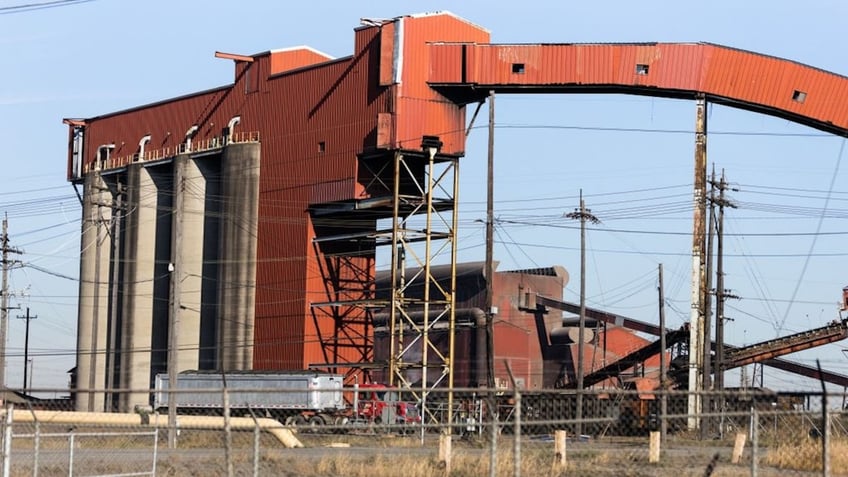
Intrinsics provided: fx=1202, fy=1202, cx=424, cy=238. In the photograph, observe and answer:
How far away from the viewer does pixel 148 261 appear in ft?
260

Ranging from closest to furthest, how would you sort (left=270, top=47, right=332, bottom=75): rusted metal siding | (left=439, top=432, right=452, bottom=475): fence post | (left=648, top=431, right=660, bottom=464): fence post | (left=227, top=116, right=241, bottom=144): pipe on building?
(left=439, top=432, right=452, bottom=475): fence post → (left=648, top=431, right=660, bottom=464): fence post → (left=270, top=47, right=332, bottom=75): rusted metal siding → (left=227, top=116, right=241, bottom=144): pipe on building

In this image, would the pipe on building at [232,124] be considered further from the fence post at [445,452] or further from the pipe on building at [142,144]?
the fence post at [445,452]

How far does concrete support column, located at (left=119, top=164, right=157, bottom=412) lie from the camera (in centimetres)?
7700

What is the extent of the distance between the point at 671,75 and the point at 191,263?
32246 millimetres

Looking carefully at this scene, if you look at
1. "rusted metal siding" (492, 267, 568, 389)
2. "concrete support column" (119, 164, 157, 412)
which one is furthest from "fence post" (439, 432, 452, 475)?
"rusted metal siding" (492, 267, 568, 389)

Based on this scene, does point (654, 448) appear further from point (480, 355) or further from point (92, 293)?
point (92, 293)

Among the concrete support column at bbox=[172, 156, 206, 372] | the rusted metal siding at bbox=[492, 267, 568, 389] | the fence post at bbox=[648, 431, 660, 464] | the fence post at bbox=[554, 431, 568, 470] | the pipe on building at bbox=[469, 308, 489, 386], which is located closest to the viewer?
the fence post at bbox=[554, 431, 568, 470]

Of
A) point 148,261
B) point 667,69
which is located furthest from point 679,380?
point 148,261

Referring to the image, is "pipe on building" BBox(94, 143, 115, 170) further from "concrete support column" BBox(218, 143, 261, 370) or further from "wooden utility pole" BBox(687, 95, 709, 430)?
"wooden utility pole" BBox(687, 95, 709, 430)

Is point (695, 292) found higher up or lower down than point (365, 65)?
lower down

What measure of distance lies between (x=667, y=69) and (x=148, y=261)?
38314 mm

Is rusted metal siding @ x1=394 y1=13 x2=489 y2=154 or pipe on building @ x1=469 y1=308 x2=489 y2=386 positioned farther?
pipe on building @ x1=469 y1=308 x2=489 y2=386

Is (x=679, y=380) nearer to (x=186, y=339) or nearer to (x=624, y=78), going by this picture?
(x=624, y=78)

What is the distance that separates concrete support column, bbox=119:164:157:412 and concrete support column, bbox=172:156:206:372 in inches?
179
